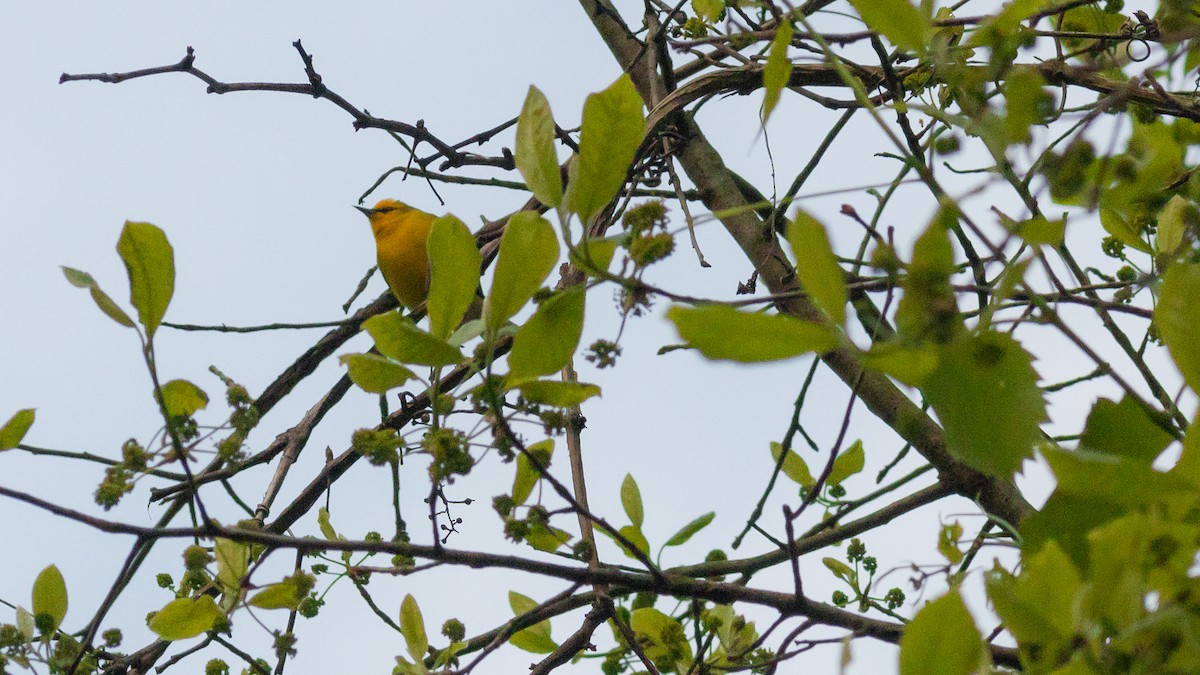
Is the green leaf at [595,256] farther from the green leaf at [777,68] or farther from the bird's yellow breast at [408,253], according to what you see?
the bird's yellow breast at [408,253]

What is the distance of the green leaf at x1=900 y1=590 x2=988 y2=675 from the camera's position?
1.73ft

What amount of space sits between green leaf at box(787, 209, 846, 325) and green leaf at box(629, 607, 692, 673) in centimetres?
95

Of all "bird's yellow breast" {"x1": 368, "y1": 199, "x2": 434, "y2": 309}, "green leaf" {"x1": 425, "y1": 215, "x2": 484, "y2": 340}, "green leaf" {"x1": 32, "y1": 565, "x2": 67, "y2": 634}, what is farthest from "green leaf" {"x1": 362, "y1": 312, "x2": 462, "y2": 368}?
"bird's yellow breast" {"x1": 368, "y1": 199, "x2": 434, "y2": 309}

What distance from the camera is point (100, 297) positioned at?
835 mm

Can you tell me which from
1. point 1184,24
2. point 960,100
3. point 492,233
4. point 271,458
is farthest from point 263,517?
point 1184,24

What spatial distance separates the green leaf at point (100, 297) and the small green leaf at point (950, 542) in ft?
2.79

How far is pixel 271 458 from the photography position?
1565 mm

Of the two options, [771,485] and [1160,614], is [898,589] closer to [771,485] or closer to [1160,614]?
[771,485]

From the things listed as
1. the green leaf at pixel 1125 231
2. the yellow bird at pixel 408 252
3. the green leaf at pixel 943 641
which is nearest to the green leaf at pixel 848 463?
the green leaf at pixel 1125 231

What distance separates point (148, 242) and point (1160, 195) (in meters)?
0.86

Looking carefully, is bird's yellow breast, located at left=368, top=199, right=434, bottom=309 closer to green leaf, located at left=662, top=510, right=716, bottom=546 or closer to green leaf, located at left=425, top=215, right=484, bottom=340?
green leaf, located at left=662, top=510, right=716, bottom=546

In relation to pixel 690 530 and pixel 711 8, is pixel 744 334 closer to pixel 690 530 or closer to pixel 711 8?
pixel 690 530

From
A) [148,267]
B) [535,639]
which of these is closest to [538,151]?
[148,267]

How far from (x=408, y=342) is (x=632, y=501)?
28.2 inches
